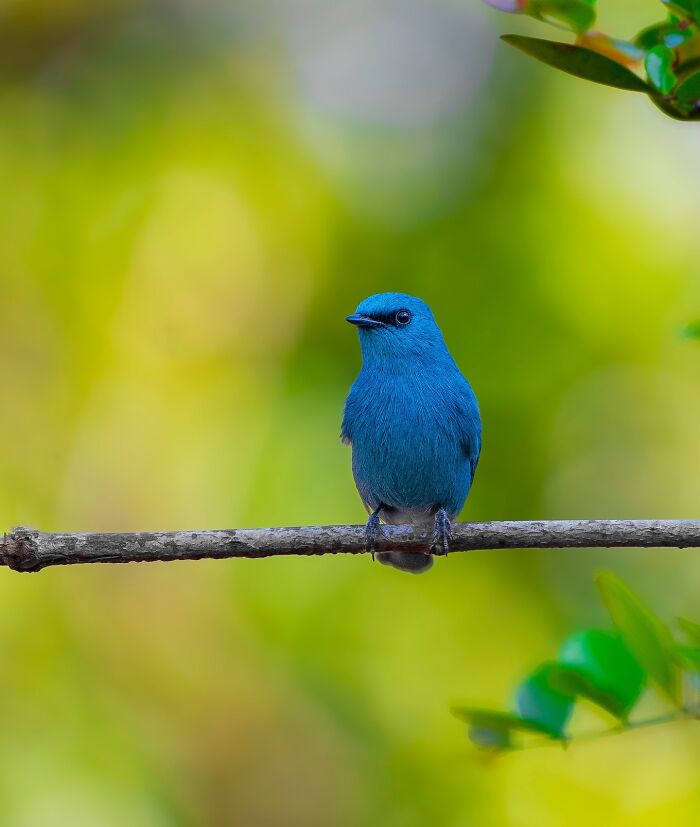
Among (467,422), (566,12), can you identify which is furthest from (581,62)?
(467,422)

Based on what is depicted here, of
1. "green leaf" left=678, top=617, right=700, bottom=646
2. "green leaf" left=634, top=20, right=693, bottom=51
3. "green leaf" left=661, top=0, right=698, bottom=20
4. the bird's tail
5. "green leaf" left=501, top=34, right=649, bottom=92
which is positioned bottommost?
"green leaf" left=678, top=617, right=700, bottom=646

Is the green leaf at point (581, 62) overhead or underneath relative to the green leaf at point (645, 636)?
overhead

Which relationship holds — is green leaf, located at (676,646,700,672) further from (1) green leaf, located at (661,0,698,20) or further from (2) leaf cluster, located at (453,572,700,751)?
(1) green leaf, located at (661,0,698,20)

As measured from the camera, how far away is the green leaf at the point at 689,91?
2.05 m

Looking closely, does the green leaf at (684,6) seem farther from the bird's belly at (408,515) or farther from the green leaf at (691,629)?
the bird's belly at (408,515)

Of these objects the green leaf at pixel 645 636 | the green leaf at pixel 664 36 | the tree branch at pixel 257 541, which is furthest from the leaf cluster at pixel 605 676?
the green leaf at pixel 664 36

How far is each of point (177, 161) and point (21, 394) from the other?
2204 mm

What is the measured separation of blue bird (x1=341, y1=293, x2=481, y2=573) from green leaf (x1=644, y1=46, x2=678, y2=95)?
2948mm

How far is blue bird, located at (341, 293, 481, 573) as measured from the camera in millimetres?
4969

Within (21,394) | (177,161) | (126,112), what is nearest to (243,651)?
(21,394)

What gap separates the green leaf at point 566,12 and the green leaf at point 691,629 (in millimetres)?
1369

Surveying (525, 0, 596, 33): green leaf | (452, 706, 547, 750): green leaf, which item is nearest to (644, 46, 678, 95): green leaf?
(525, 0, 596, 33): green leaf

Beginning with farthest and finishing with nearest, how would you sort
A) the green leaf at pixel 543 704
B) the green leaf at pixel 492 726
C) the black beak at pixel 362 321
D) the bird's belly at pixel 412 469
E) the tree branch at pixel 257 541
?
the black beak at pixel 362 321
the bird's belly at pixel 412 469
the tree branch at pixel 257 541
the green leaf at pixel 543 704
the green leaf at pixel 492 726

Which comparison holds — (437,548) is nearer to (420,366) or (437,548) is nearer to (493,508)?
(420,366)
